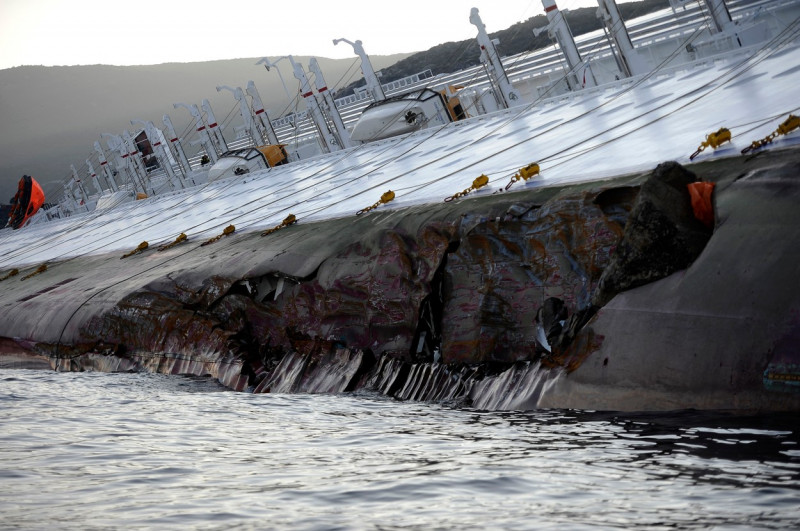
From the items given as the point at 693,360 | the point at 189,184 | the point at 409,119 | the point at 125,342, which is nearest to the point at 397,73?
the point at 189,184

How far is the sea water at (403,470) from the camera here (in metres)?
2.83

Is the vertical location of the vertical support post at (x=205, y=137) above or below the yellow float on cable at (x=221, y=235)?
above

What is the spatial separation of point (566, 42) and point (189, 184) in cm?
1674

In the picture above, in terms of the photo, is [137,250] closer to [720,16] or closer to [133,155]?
[720,16]

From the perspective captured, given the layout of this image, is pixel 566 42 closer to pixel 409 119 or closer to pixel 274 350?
pixel 409 119

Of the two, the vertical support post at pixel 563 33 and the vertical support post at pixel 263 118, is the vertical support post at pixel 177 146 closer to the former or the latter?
the vertical support post at pixel 263 118

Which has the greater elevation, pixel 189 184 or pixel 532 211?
pixel 189 184

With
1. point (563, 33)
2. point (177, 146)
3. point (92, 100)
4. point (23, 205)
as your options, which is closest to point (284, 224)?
point (563, 33)

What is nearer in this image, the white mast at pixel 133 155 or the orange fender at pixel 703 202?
the orange fender at pixel 703 202

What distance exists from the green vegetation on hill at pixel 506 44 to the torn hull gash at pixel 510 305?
35.6 metres

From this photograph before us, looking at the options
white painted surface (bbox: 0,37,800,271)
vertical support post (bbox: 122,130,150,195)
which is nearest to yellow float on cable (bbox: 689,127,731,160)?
white painted surface (bbox: 0,37,800,271)

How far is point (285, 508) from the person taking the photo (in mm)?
3039

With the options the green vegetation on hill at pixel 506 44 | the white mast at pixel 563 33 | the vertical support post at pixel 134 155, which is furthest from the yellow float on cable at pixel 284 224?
the green vegetation on hill at pixel 506 44

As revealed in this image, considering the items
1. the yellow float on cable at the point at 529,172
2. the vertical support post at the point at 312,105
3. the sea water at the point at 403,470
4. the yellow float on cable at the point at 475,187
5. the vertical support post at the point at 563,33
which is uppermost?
the vertical support post at the point at 312,105
